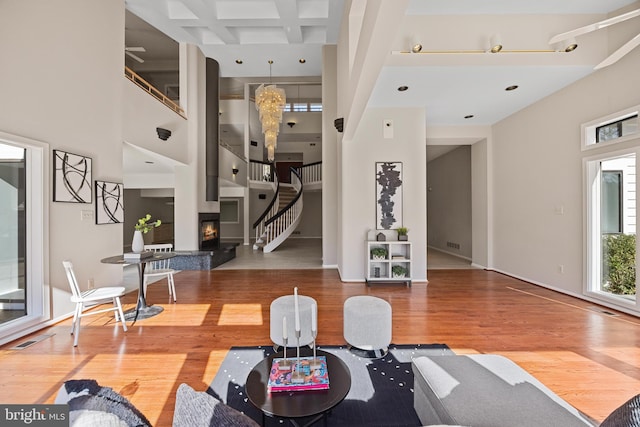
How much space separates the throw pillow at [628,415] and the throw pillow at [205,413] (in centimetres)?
115

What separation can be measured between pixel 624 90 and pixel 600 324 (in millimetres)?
3027

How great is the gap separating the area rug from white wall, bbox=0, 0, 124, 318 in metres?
2.73

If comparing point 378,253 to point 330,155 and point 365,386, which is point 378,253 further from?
point 365,386

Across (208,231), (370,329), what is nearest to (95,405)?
(370,329)

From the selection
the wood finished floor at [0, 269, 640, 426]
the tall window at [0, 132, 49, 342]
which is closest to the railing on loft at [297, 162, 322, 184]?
the wood finished floor at [0, 269, 640, 426]

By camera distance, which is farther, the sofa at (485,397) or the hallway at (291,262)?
the hallway at (291,262)

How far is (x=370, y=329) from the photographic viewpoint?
2.41 meters

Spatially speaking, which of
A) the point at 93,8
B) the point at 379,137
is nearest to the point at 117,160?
the point at 93,8

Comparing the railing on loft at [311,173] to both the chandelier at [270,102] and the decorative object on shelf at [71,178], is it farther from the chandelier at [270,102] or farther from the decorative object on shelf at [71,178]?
the decorative object on shelf at [71,178]

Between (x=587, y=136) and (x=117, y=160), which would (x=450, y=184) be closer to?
(x=587, y=136)

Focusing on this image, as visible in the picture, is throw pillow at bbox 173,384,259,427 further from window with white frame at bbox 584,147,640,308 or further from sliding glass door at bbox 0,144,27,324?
window with white frame at bbox 584,147,640,308

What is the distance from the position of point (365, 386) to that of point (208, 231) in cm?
600

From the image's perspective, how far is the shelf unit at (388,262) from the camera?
4.70 metres

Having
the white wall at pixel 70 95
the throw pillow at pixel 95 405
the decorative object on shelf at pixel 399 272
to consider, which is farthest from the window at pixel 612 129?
the white wall at pixel 70 95
